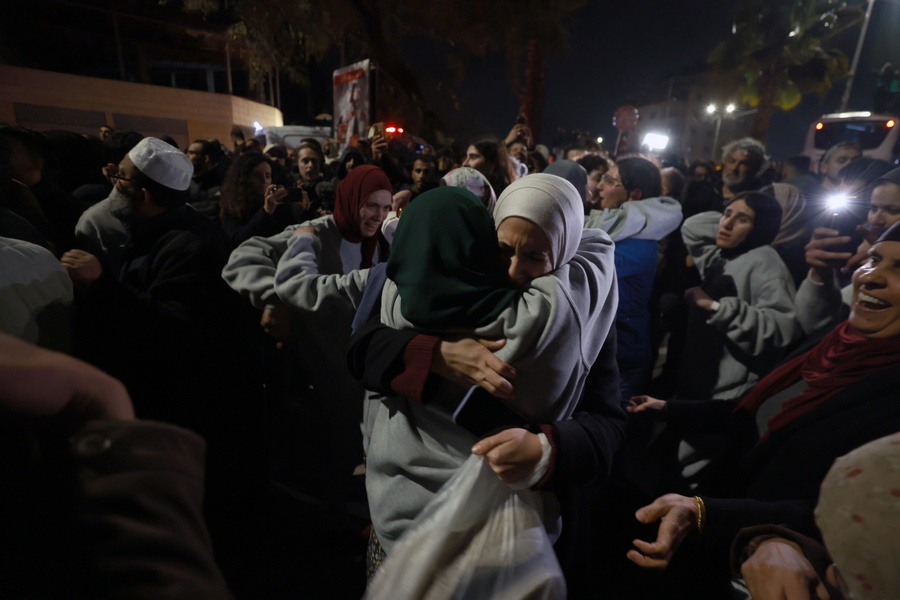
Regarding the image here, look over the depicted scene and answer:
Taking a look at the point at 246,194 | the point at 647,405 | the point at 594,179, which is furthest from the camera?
the point at 594,179

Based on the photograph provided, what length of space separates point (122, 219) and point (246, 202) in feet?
3.08

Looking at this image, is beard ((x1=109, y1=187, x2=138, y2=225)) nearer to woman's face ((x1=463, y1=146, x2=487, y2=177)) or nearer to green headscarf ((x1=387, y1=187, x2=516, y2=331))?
green headscarf ((x1=387, y1=187, x2=516, y2=331))

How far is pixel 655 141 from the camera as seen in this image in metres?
13.9

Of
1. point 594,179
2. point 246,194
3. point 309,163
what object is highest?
point 309,163

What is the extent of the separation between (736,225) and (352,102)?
9.17m

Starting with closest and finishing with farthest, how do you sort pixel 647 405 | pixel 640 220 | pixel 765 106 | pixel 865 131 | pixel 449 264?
pixel 449 264 < pixel 647 405 < pixel 640 220 < pixel 865 131 < pixel 765 106

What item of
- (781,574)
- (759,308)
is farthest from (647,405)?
(781,574)

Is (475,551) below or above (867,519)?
below

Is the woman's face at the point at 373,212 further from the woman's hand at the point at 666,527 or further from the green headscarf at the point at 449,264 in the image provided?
the woman's hand at the point at 666,527

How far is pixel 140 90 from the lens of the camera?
16.2m

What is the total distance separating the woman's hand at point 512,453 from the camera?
103 cm

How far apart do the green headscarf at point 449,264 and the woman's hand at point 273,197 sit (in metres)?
2.18

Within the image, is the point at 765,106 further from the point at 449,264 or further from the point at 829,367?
the point at 449,264

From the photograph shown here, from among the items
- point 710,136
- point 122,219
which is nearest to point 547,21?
point 122,219
